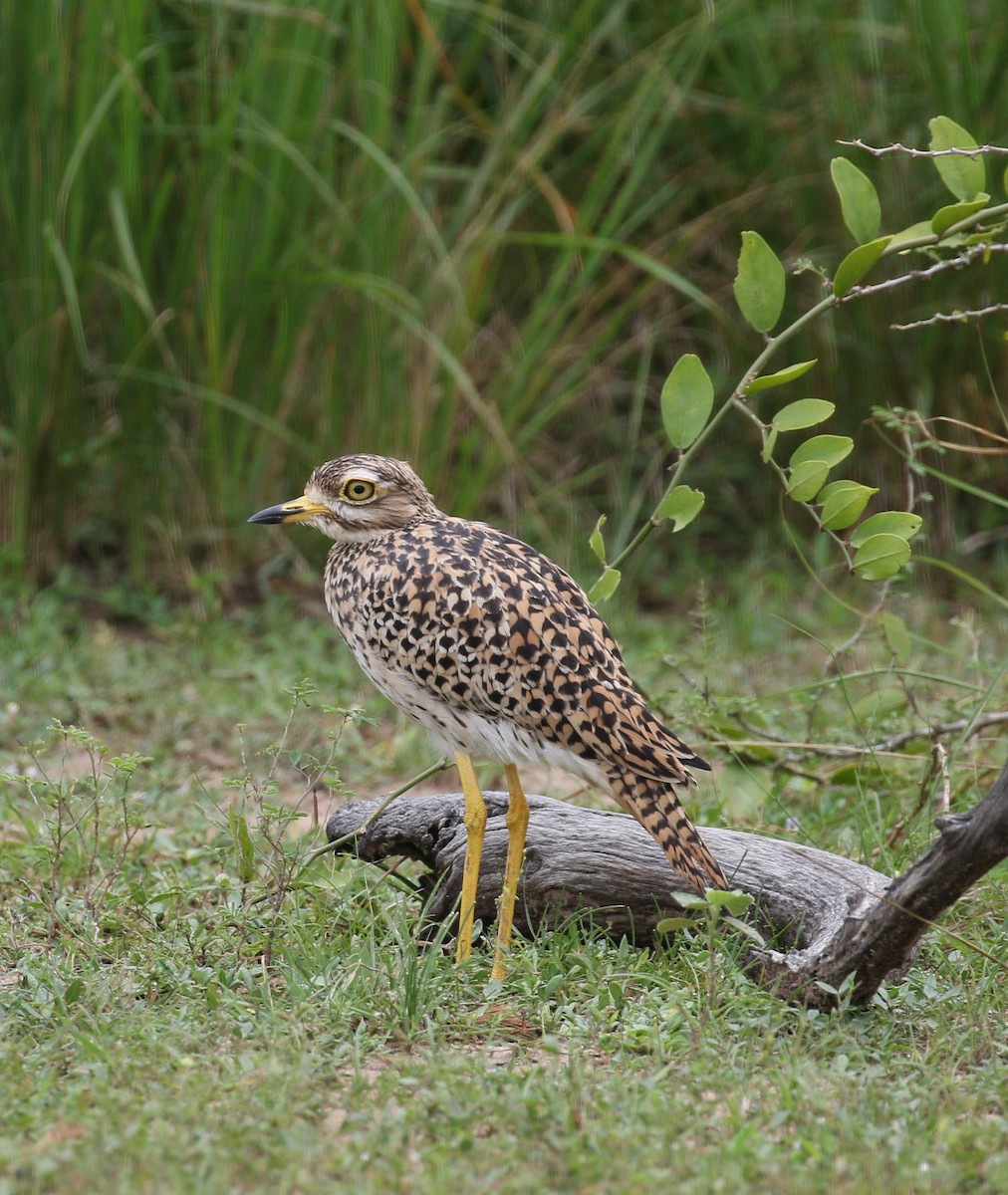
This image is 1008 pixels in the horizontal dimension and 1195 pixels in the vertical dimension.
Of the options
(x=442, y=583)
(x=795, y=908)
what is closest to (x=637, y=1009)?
(x=795, y=908)

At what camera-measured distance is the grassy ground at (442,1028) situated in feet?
8.53

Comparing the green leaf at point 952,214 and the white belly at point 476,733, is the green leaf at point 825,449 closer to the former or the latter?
the green leaf at point 952,214

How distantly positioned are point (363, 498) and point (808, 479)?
1077 mm

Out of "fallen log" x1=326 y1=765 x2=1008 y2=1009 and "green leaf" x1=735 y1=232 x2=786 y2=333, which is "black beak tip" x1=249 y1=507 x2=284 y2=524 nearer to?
"fallen log" x1=326 y1=765 x2=1008 y2=1009

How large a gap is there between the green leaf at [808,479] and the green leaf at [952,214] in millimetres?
557

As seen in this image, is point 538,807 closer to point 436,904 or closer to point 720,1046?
point 436,904

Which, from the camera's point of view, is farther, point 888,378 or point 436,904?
point 888,378

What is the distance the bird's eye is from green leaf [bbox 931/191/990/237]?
1421mm

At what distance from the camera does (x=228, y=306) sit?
6426mm

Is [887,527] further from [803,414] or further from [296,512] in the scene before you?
[296,512]

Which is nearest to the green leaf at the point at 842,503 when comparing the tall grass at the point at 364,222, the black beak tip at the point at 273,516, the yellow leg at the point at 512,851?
the yellow leg at the point at 512,851

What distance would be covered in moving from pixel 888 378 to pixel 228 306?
2.89 m

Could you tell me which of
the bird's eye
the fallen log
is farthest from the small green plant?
the bird's eye

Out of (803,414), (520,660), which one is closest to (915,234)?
(803,414)
